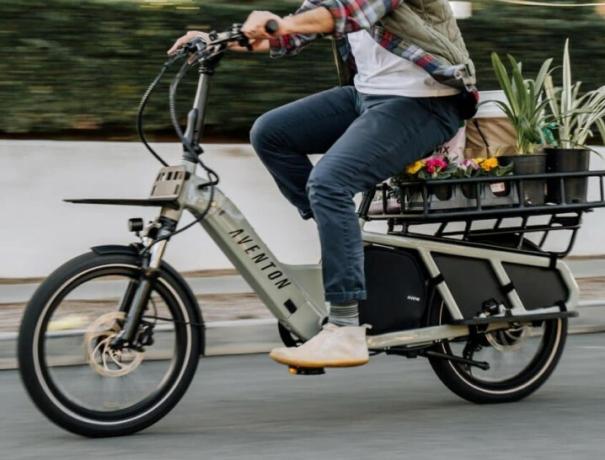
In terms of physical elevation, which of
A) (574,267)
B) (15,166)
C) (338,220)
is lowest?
(574,267)

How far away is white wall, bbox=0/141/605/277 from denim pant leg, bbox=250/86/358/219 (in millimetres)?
3736

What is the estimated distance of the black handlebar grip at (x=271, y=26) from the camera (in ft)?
14.3

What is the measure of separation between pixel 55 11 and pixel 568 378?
4498 millimetres

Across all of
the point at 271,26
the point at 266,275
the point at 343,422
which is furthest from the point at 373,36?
the point at 343,422

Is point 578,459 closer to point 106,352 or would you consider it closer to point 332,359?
point 332,359

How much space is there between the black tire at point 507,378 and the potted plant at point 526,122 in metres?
0.59

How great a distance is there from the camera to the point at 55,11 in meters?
8.63

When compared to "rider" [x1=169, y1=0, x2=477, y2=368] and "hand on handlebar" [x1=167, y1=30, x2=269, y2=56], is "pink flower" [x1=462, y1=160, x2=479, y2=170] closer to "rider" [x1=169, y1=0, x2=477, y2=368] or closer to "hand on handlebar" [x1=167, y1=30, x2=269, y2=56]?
"rider" [x1=169, y1=0, x2=477, y2=368]

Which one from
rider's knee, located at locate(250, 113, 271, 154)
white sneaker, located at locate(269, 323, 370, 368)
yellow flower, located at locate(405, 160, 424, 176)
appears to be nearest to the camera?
white sneaker, located at locate(269, 323, 370, 368)

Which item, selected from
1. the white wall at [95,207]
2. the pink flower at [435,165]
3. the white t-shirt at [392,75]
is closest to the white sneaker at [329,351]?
→ the pink flower at [435,165]

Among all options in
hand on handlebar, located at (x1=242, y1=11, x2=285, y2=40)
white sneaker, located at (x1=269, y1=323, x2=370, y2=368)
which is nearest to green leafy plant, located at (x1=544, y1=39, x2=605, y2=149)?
white sneaker, located at (x1=269, y1=323, x2=370, y2=368)

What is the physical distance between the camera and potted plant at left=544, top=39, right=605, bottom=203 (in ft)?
16.9

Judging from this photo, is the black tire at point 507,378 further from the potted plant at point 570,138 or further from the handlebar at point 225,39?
the handlebar at point 225,39

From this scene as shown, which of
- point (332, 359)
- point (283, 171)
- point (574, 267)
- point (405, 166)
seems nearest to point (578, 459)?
point (332, 359)
